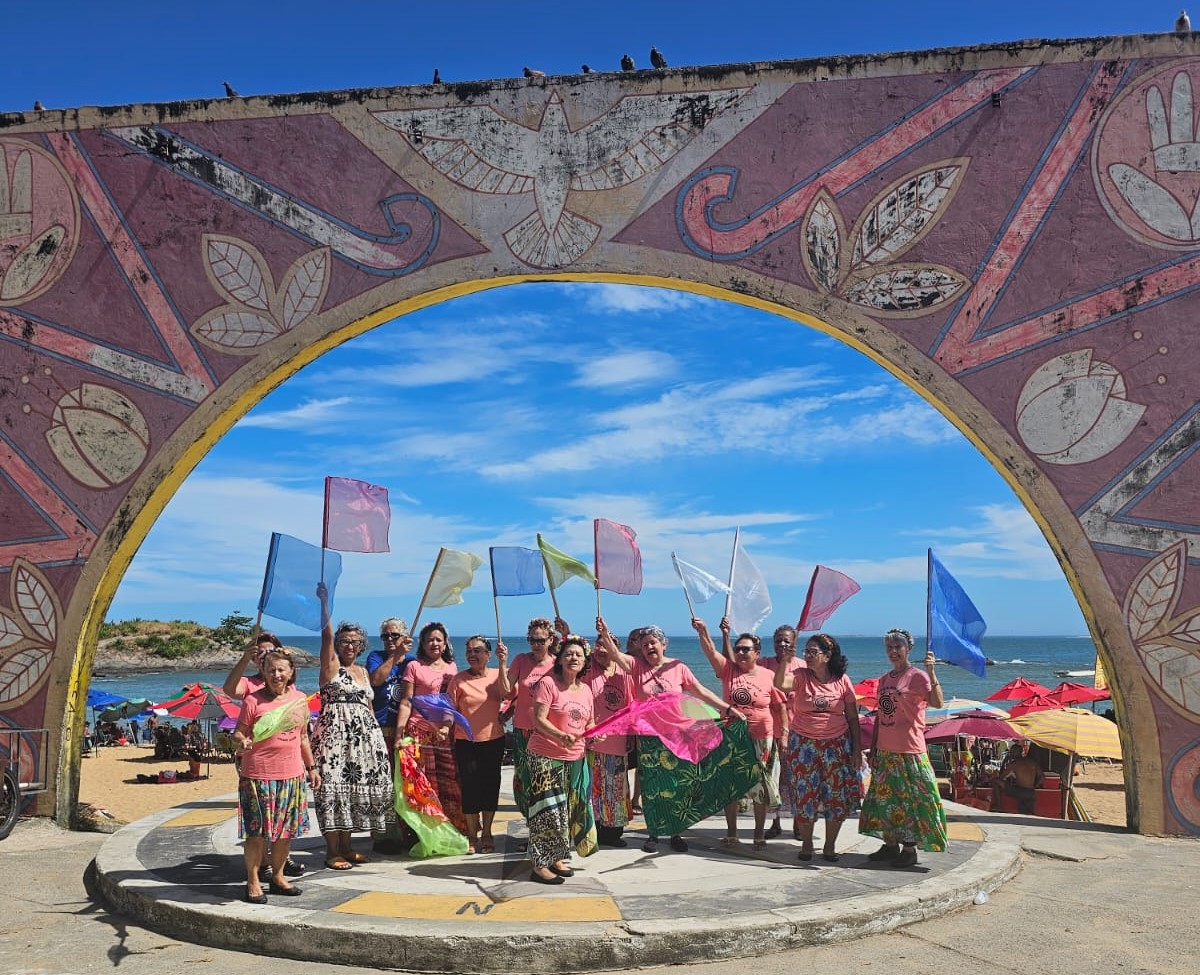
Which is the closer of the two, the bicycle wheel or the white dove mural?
the bicycle wheel

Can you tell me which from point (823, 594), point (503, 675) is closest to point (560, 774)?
point (503, 675)

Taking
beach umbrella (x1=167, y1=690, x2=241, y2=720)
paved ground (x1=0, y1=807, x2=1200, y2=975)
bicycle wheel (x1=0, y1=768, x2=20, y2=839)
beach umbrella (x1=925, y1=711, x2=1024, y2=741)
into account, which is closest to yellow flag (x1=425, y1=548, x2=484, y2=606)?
paved ground (x1=0, y1=807, x2=1200, y2=975)

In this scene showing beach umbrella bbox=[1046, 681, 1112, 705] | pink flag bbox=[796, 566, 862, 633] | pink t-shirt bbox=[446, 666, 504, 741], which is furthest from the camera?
beach umbrella bbox=[1046, 681, 1112, 705]

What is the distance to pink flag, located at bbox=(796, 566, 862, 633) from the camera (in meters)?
7.79

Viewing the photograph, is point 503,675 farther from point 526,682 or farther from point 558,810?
point 558,810

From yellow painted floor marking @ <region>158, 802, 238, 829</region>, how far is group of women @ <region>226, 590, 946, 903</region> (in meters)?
2.08

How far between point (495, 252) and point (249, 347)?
2252 millimetres

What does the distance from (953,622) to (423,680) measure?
3.53 metres

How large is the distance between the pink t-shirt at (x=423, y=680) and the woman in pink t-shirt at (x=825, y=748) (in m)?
2.32

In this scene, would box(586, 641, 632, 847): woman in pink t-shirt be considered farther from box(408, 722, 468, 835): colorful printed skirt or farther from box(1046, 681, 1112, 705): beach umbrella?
box(1046, 681, 1112, 705): beach umbrella

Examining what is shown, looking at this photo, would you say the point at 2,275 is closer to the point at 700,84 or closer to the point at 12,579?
the point at 12,579

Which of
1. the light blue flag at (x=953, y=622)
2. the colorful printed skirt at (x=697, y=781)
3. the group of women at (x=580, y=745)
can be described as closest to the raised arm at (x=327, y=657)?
the group of women at (x=580, y=745)

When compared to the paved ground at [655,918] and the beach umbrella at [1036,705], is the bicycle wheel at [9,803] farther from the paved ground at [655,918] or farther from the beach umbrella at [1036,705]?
the beach umbrella at [1036,705]

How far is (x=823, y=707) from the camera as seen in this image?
6.57 m
